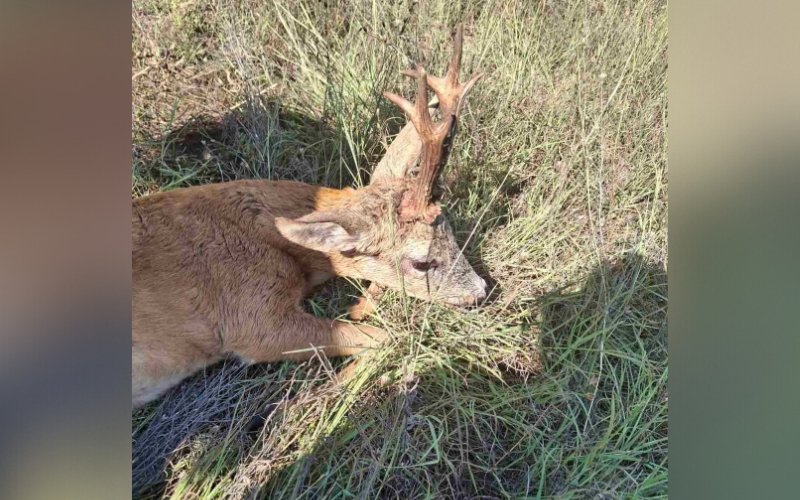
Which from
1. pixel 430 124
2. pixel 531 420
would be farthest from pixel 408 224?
pixel 531 420

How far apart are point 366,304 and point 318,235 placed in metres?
0.23

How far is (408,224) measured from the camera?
1821mm

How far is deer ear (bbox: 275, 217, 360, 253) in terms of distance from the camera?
1772 mm

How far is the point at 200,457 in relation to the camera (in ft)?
5.40

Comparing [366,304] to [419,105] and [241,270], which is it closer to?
[241,270]

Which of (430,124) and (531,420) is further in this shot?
(531,420)

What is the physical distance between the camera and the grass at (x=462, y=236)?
1664mm

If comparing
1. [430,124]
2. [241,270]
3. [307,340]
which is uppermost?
[430,124]

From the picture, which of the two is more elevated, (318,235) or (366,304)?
(318,235)

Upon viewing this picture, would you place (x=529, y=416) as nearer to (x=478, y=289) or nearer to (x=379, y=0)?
(x=478, y=289)

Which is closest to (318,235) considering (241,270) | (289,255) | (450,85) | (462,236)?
(289,255)

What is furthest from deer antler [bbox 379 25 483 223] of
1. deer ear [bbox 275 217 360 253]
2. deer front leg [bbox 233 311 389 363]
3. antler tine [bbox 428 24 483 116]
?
deer front leg [bbox 233 311 389 363]
